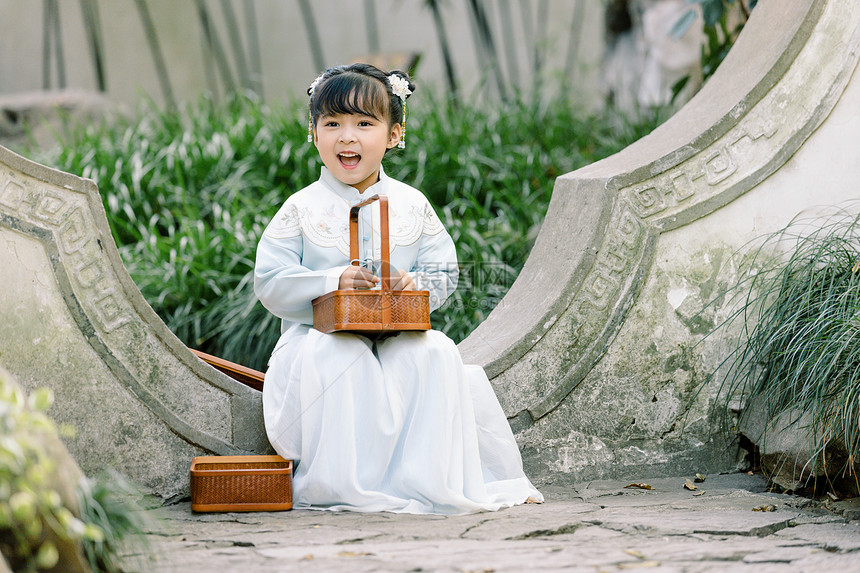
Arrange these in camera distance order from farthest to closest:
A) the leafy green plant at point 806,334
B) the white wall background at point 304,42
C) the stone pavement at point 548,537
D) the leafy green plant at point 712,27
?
the white wall background at point 304,42
the leafy green plant at point 712,27
the leafy green plant at point 806,334
the stone pavement at point 548,537

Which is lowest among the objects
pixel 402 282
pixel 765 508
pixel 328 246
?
pixel 765 508

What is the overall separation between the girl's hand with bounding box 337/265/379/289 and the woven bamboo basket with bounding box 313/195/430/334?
0.15 ft

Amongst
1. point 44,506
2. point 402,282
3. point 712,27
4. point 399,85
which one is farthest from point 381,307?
point 712,27

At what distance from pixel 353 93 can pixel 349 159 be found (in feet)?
0.64

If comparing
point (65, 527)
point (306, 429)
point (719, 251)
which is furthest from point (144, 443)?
point (719, 251)

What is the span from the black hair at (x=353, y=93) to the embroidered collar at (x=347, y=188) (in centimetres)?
17

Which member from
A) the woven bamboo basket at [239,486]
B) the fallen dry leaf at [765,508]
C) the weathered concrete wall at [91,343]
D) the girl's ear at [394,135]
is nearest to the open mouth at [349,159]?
the girl's ear at [394,135]

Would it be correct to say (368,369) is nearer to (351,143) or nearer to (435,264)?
(435,264)

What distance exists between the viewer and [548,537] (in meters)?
2.28

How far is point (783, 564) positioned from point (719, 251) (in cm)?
130

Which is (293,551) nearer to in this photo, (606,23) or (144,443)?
(144,443)

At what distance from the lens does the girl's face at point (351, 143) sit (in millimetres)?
2783

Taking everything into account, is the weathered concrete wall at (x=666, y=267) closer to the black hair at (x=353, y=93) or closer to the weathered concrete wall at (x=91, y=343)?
the black hair at (x=353, y=93)

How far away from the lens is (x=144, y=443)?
2668 mm
